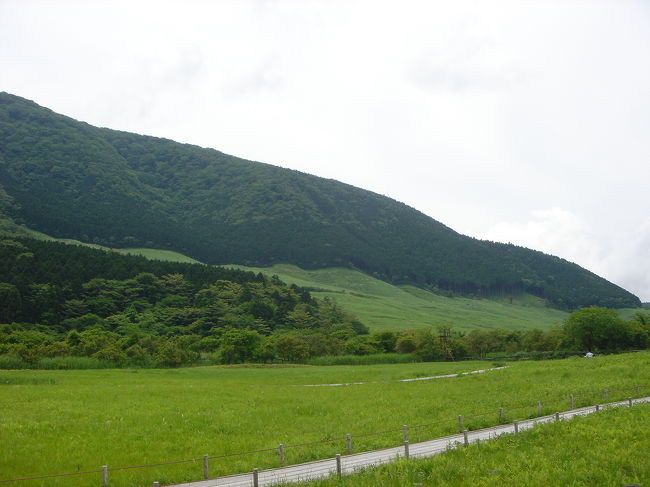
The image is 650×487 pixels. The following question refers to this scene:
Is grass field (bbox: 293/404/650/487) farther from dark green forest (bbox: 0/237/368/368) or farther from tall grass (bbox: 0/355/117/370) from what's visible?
dark green forest (bbox: 0/237/368/368)

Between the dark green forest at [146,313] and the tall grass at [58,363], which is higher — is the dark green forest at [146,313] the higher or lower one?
the higher one

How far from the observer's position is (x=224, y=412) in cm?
3919

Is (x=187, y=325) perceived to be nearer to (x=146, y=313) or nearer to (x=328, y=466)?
(x=146, y=313)

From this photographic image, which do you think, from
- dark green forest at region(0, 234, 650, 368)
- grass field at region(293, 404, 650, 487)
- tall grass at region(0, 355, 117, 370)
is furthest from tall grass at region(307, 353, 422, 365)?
grass field at region(293, 404, 650, 487)

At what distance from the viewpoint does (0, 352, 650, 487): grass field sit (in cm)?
2583

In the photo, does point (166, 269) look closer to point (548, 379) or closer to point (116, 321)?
point (116, 321)

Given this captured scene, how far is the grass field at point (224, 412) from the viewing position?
25.8 metres

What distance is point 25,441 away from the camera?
28266mm

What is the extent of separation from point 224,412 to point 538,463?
82.4ft

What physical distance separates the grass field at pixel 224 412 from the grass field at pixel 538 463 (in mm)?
6904

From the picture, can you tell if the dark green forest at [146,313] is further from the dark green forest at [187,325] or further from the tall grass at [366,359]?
the tall grass at [366,359]

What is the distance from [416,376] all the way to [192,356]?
39196 mm

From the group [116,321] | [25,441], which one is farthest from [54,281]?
[25,441]

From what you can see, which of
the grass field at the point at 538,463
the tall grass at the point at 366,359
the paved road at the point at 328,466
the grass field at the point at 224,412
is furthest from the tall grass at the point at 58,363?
the grass field at the point at 538,463
